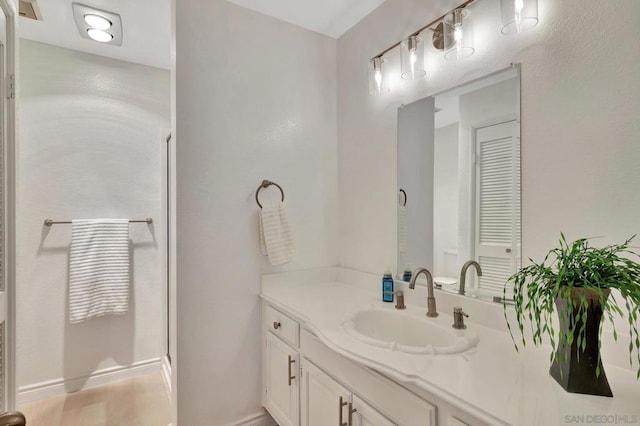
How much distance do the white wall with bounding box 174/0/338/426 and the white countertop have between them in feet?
1.48

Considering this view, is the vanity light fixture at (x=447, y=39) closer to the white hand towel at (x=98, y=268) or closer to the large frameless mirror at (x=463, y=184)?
the large frameless mirror at (x=463, y=184)

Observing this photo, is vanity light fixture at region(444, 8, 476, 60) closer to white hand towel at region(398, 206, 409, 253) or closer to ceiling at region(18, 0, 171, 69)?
white hand towel at region(398, 206, 409, 253)

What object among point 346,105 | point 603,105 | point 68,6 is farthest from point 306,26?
point 603,105

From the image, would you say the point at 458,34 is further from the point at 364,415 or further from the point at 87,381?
the point at 87,381

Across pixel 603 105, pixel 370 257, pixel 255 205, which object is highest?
pixel 603 105

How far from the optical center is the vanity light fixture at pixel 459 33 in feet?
4.58

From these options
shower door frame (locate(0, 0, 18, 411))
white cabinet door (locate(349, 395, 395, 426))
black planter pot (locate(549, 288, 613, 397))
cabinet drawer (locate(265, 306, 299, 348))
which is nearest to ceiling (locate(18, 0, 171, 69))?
shower door frame (locate(0, 0, 18, 411))

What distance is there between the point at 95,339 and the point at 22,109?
5.57 feet

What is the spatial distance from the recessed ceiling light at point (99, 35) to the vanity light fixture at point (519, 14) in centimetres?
231

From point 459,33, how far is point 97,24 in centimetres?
211

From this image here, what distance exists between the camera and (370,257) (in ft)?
6.67

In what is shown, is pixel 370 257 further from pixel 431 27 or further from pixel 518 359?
pixel 431 27

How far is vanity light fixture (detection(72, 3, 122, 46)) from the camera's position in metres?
1.95

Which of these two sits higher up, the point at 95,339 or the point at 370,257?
the point at 370,257
